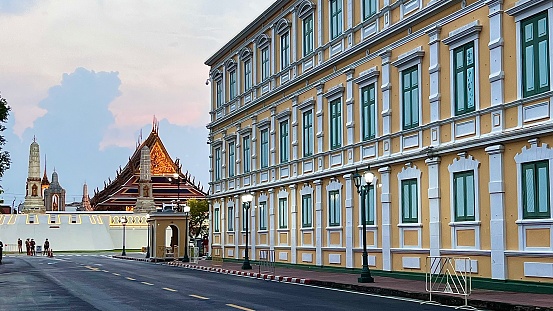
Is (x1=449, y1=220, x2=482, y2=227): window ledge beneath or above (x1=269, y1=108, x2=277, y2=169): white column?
beneath

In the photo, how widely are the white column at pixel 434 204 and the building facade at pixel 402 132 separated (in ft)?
0.17

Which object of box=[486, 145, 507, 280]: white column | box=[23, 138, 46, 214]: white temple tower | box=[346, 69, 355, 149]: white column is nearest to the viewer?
box=[486, 145, 507, 280]: white column

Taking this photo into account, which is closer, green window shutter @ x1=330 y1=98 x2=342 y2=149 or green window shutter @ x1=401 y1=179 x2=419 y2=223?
green window shutter @ x1=401 y1=179 x2=419 y2=223

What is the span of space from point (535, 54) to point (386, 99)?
28.8 ft

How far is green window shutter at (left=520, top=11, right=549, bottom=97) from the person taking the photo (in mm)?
22406

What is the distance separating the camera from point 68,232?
115 m

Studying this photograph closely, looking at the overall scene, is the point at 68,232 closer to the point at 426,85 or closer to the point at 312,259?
the point at 312,259

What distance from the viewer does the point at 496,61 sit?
79.6ft

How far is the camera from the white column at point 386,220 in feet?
101

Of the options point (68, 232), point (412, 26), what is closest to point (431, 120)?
point (412, 26)

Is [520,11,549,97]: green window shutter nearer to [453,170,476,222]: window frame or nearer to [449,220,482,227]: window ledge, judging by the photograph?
[453,170,476,222]: window frame

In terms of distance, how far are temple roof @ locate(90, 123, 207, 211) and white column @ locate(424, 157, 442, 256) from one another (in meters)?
121

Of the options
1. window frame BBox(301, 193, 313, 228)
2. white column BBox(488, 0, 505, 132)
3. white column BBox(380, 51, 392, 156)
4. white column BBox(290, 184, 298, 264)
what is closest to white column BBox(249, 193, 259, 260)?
white column BBox(290, 184, 298, 264)

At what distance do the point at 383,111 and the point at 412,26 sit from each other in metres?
3.37
